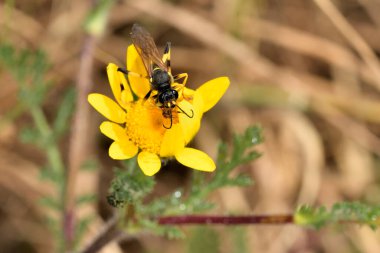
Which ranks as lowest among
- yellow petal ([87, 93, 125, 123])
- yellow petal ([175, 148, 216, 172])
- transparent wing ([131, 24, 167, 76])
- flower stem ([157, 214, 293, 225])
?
flower stem ([157, 214, 293, 225])

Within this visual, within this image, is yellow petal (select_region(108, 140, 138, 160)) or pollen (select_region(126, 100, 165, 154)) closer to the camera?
yellow petal (select_region(108, 140, 138, 160))

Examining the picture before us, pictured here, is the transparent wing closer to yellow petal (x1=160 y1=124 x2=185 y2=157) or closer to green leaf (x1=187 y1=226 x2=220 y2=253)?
yellow petal (x1=160 y1=124 x2=185 y2=157)

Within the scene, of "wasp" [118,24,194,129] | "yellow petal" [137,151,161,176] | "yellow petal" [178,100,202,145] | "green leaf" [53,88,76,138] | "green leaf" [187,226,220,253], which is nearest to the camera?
"yellow petal" [137,151,161,176]

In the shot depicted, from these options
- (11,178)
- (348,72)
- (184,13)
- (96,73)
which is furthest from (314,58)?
(11,178)

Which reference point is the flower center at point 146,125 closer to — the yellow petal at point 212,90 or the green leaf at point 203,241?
the yellow petal at point 212,90

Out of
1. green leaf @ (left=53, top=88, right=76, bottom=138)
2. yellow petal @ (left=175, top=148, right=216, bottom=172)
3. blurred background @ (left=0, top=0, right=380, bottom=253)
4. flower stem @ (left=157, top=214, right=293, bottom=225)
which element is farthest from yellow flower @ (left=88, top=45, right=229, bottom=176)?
blurred background @ (left=0, top=0, right=380, bottom=253)

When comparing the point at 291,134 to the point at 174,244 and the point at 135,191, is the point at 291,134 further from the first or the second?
the point at 135,191

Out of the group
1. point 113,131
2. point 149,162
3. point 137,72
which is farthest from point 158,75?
point 149,162

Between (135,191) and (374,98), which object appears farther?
(374,98)
